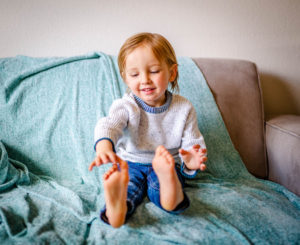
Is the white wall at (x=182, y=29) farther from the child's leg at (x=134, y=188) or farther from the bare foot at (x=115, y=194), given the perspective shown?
the bare foot at (x=115, y=194)

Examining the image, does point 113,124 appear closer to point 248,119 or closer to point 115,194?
point 115,194

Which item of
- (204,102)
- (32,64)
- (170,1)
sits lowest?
(204,102)

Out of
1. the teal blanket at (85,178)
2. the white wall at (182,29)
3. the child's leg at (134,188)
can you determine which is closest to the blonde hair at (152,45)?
the teal blanket at (85,178)

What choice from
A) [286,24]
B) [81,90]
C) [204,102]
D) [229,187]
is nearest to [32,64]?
[81,90]

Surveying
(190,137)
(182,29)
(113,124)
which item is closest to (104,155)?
(113,124)

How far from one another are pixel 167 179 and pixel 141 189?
18 cm

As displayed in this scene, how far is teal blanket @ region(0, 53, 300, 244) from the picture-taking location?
63 cm

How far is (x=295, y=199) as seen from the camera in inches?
33.2

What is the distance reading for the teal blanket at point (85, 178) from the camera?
63cm

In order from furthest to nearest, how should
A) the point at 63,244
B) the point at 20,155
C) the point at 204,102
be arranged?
the point at 204,102
the point at 20,155
the point at 63,244

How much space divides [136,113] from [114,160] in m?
0.24

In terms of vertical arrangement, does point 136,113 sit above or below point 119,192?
above

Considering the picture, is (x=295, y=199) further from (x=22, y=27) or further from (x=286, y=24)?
(x=22, y=27)

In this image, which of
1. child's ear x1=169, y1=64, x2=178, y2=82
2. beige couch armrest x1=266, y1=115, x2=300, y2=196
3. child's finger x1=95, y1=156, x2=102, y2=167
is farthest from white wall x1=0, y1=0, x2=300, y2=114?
child's finger x1=95, y1=156, x2=102, y2=167
